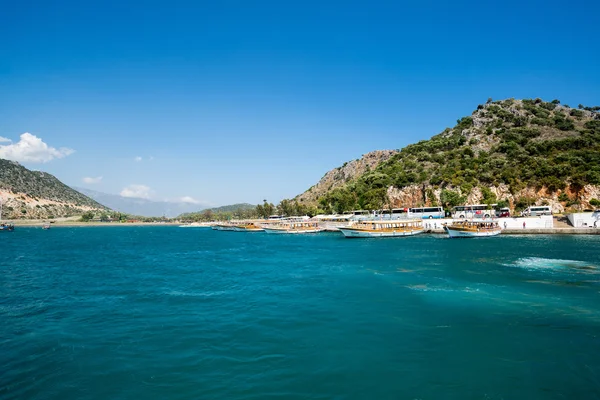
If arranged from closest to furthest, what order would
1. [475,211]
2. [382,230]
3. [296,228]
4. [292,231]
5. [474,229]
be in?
[474,229] → [382,230] → [475,211] → [292,231] → [296,228]

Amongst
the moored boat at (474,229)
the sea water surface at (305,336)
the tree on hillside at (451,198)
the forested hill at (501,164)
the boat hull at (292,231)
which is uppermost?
the forested hill at (501,164)

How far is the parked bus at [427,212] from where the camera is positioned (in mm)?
92562

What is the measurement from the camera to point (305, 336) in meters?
14.6

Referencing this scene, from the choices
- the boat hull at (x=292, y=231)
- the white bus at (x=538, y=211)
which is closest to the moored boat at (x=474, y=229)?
the white bus at (x=538, y=211)

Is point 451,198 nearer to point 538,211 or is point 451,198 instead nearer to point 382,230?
point 538,211

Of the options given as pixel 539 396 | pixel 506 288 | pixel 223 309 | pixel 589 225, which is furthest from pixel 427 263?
pixel 589 225

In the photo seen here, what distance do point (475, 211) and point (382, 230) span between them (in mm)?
28963

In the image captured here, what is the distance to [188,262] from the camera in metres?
39.2

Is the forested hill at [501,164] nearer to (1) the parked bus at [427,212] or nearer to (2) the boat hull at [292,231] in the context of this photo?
(1) the parked bus at [427,212]

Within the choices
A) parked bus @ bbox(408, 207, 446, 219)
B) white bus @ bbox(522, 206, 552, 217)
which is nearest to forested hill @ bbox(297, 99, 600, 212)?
parked bus @ bbox(408, 207, 446, 219)

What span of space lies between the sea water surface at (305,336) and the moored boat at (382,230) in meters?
47.5

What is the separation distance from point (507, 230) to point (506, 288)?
56437mm

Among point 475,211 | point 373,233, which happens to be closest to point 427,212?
point 475,211

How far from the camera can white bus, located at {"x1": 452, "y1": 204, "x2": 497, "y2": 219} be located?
85312 millimetres
